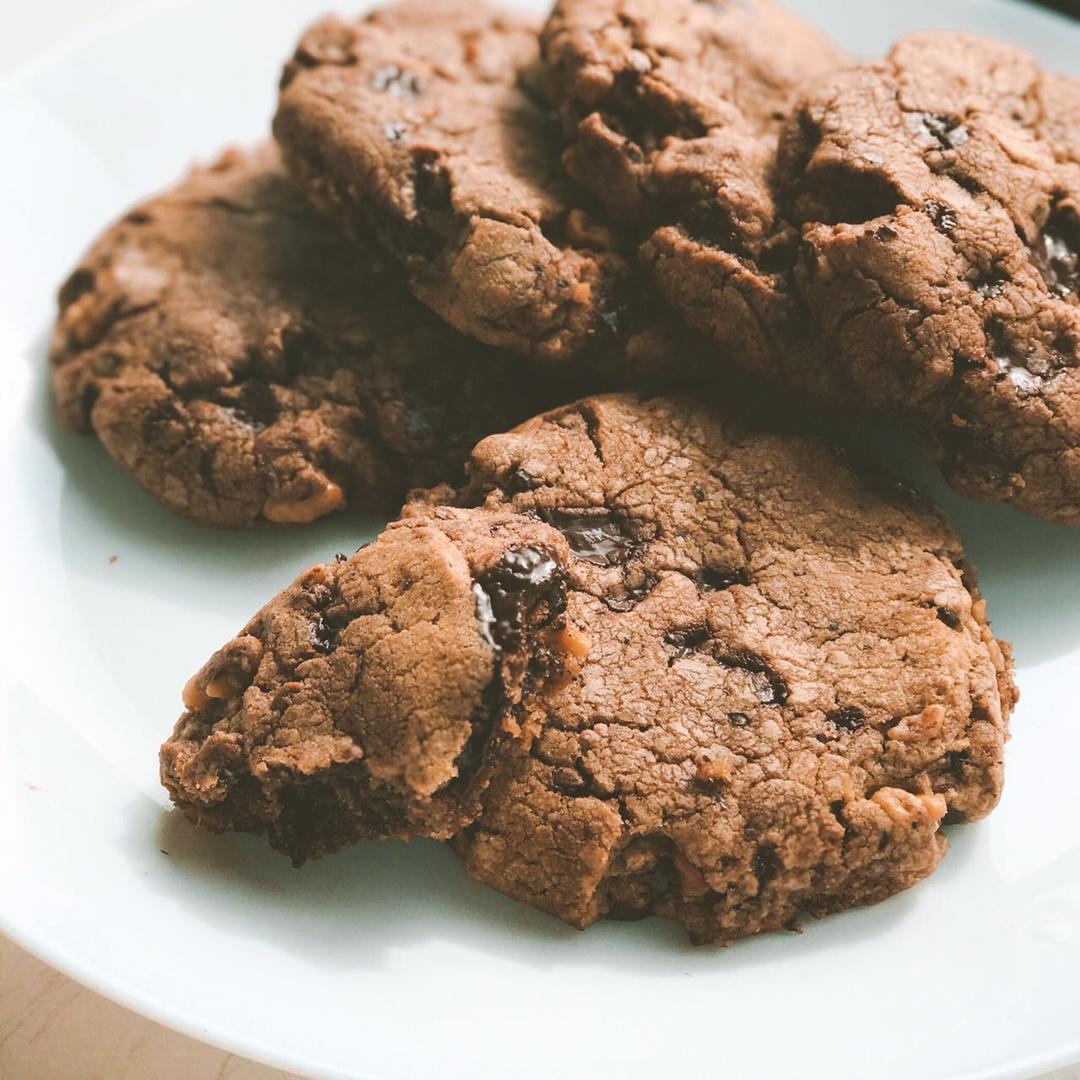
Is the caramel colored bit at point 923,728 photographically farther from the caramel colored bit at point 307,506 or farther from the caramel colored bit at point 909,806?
the caramel colored bit at point 307,506

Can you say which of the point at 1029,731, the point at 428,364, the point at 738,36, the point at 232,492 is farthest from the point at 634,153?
the point at 1029,731

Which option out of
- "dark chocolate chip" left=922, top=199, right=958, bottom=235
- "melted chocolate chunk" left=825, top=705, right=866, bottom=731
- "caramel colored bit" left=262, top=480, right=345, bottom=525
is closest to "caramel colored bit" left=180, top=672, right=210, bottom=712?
"caramel colored bit" left=262, top=480, right=345, bottom=525

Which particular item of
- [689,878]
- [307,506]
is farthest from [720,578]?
[307,506]

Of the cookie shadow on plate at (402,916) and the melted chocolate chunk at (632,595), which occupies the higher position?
the melted chocolate chunk at (632,595)

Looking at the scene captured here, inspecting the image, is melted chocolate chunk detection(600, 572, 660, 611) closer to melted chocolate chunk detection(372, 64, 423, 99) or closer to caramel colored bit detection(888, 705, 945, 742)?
caramel colored bit detection(888, 705, 945, 742)

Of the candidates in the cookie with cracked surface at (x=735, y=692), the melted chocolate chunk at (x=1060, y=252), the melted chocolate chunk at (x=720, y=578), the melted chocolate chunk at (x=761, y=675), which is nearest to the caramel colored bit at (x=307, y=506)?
the cookie with cracked surface at (x=735, y=692)

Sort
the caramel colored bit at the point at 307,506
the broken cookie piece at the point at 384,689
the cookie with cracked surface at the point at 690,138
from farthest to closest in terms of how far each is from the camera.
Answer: the caramel colored bit at the point at 307,506, the cookie with cracked surface at the point at 690,138, the broken cookie piece at the point at 384,689
